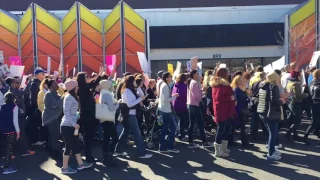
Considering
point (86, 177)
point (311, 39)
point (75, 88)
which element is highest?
point (311, 39)

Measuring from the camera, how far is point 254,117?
9828 millimetres

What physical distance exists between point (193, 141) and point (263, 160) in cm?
241

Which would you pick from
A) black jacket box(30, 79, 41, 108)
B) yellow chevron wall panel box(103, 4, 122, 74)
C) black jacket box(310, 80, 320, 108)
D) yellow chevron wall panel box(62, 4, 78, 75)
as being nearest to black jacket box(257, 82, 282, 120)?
black jacket box(310, 80, 320, 108)

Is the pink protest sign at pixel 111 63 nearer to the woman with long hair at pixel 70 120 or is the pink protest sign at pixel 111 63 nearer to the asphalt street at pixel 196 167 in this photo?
the asphalt street at pixel 196 167

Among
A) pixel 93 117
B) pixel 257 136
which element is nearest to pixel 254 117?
pixel 257 136

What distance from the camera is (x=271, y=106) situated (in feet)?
26.1

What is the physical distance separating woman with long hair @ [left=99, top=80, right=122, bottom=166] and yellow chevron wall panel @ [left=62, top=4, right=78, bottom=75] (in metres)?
19.8

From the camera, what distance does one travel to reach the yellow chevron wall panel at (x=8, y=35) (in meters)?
26.5

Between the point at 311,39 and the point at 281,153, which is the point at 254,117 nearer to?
the point at 281,153

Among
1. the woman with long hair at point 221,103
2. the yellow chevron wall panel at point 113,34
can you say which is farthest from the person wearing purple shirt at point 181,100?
the yellow chevron wall panel at point 113,34

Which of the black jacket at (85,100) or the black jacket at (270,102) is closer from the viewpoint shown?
the black jacket at (85,100)

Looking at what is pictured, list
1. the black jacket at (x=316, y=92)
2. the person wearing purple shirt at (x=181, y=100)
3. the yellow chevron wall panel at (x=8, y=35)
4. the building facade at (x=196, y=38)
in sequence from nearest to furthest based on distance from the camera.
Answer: the black jacket at (x=316, y=92), the person wearing purple shirt at (x=181, y=100), the yellow chevron wall panel at (x=8, y=35), the building facade at (x=196, y=38)

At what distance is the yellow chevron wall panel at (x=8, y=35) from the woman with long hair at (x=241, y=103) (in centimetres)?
2096

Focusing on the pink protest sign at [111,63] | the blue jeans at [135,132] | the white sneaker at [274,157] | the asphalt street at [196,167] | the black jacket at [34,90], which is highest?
the pink protest sign at [111,63]
